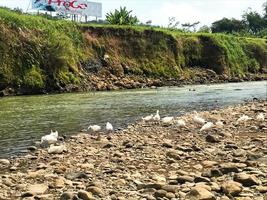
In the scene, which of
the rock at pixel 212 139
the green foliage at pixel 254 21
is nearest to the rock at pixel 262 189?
the rock at pixel 212 139

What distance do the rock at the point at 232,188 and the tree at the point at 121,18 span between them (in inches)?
1725

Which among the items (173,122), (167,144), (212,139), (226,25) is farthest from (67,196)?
(226,25)

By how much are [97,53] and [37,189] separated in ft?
111

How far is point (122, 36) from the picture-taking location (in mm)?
44906

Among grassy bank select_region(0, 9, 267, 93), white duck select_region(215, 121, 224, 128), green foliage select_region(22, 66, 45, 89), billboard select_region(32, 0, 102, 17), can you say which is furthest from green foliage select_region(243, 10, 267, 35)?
white duck select_region(215, 121, 224, 128)

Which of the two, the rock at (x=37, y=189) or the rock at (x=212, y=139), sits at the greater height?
the rock at (x=212, y=139)

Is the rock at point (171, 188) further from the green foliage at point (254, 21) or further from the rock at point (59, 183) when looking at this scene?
the green foliage at point (254, 21)

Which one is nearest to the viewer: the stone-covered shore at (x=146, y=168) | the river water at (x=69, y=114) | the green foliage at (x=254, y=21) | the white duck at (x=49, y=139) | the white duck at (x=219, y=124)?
the stone-covered shore at (x=146, y=168)

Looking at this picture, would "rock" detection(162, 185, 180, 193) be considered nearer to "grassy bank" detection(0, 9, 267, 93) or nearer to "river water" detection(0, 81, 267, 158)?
"river water" detection(0, 81, 267, 158)

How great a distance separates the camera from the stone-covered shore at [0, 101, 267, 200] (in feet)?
24.1

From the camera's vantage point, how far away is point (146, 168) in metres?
9.37

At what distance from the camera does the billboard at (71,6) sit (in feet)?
136

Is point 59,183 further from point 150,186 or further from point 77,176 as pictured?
point 150,186

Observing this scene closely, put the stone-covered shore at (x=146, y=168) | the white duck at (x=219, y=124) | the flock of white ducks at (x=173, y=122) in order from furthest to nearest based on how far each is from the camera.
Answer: the white duck at (x=219, y=124) → the flock of white ducks at (x=173, y=122) → the stone-covered shore at (x=146, y=168)
